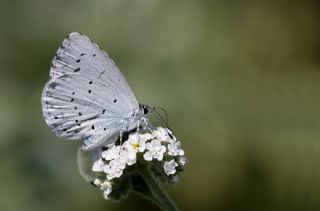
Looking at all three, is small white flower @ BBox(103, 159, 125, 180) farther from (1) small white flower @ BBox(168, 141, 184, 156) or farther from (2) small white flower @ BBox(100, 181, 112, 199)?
(1) small white flower @ BBox(168, 141, 184, 156)

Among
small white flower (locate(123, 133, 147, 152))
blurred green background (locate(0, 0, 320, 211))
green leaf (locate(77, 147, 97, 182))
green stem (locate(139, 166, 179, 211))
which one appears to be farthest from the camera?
blurred green background (locate(0, 0, 320, 211))

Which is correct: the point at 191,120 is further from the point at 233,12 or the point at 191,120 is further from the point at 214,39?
the point at 233,12

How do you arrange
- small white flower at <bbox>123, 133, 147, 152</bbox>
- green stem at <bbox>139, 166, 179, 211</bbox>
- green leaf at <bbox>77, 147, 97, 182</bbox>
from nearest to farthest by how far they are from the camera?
green stem at <bbox>139, 166, 179, 211</bbox> → small white flower at <bbox>123, 133, 147, 152</bbox> → green leaf at <bbox>77, 147, 97, 182</bbox>

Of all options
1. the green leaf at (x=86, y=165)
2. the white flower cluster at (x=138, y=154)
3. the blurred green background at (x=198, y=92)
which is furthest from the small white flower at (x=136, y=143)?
the blurred green background at (x=198, y=92)

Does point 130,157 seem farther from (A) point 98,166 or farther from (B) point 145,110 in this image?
(B) point 145,110

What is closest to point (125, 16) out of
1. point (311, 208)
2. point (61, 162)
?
point (61, 162)

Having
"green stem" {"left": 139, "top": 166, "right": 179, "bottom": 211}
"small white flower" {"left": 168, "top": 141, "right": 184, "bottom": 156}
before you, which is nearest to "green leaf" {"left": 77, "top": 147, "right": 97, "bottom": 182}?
"green stem" {"left": 139, "top": 166, "right": 179, "bottom": 211}

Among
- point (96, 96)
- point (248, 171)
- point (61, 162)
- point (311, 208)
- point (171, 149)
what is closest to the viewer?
point (171, 149)
